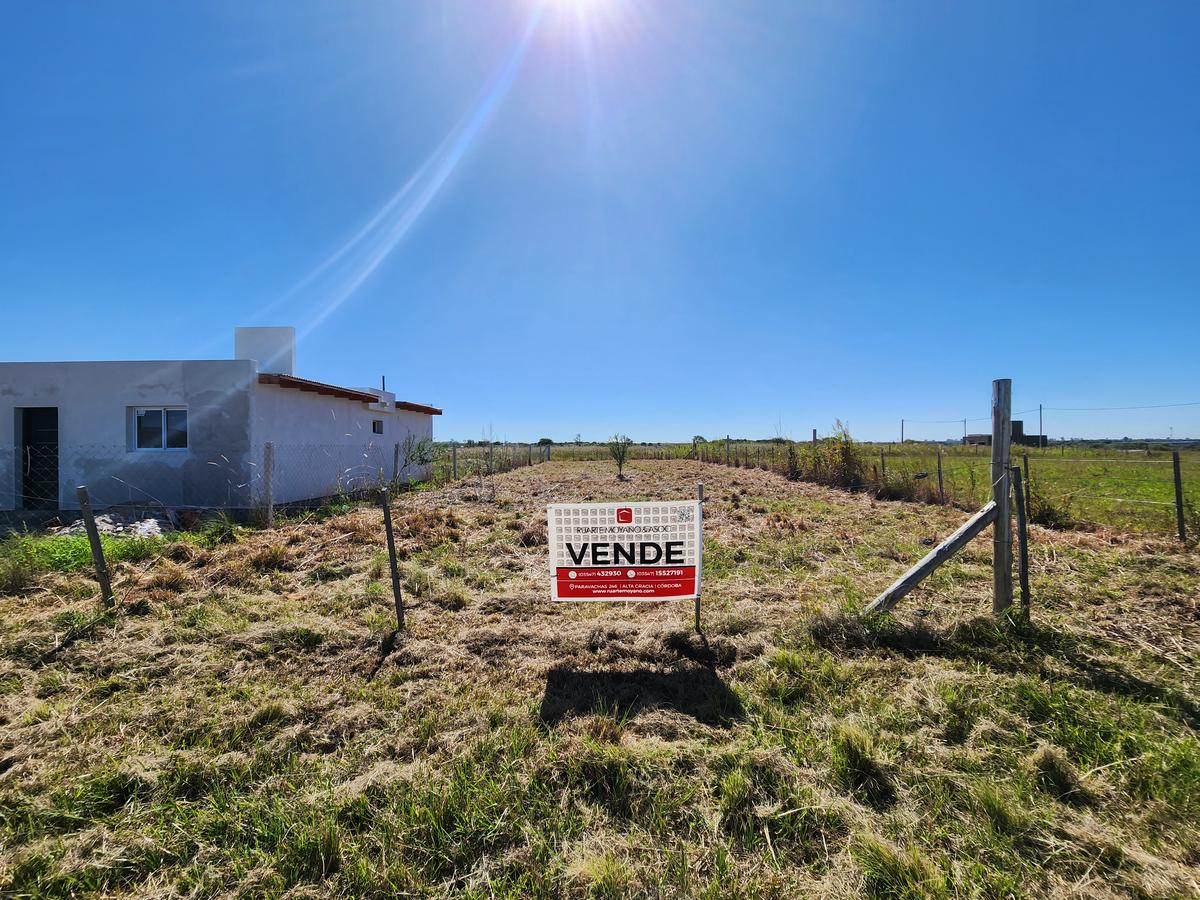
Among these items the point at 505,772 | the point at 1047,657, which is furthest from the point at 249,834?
the point at 1047,657

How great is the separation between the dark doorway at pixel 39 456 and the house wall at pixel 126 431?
0.65 ft

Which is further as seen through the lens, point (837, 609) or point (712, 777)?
point (837, 609)

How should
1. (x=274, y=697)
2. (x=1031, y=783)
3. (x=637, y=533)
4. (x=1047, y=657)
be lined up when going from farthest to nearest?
1. (x=637, y=533)
2. (x=1047, y=657)
3. (x=274, y=697)
4. (x=1031, y=783)

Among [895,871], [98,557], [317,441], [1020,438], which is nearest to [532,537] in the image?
[98,557]

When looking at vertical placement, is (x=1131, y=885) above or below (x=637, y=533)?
below

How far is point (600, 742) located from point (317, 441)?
14430 mm

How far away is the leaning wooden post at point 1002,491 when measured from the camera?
4242 mm

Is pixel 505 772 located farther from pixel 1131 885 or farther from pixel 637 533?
pixel 1131 885

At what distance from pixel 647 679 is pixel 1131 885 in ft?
8.31

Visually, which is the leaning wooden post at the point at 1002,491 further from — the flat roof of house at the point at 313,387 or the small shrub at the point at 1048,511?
the flat roof of house at the point at 313,387

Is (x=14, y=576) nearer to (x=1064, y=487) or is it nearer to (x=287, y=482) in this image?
(x=287, y=482)

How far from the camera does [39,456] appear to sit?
11.7m

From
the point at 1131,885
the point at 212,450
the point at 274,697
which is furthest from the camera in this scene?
→ the point at 212,450

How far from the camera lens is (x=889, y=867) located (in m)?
2.01
